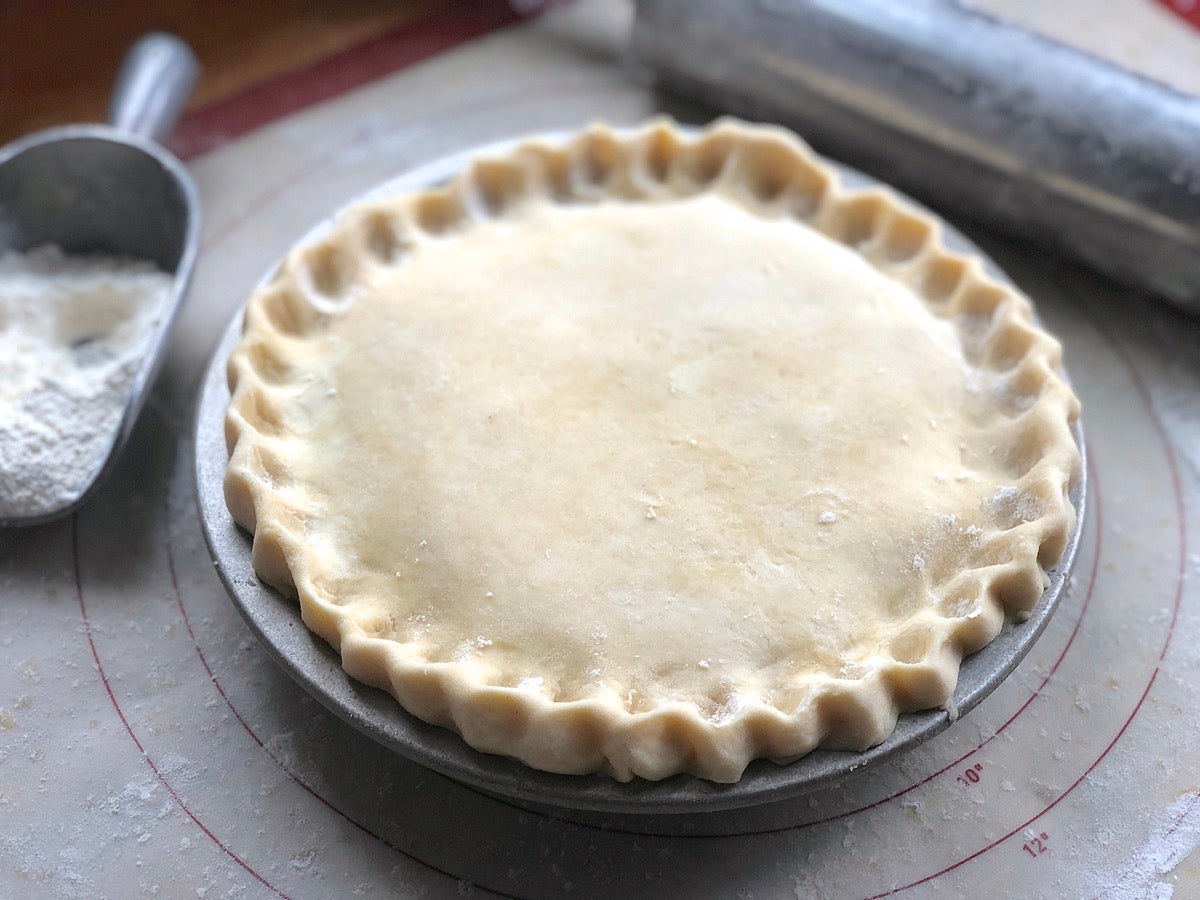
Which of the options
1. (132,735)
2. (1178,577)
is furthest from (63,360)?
(1178,577)

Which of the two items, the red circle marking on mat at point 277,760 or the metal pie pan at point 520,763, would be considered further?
the red circle marking on mat at point 277,760

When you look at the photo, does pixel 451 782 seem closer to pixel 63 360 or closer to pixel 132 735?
pixel 132 735

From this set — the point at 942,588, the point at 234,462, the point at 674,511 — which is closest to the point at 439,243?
the point at 234,462

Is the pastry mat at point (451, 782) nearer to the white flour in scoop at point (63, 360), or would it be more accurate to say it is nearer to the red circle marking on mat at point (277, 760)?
the red circle marking on mat at point (277, 760)


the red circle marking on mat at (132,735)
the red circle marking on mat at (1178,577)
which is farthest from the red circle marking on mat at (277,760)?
the red circle marking on mat at (1178,577)

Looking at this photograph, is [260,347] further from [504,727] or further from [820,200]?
[820,200]
